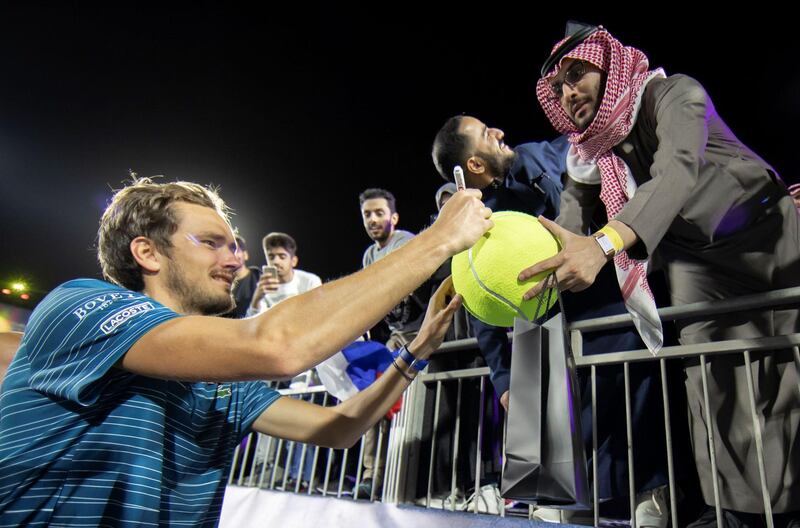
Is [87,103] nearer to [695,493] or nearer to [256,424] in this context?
[256,424]

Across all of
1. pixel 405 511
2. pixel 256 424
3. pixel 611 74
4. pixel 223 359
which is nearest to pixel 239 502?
pixel 405 511

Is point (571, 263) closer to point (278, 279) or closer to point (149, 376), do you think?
point (149, 376)

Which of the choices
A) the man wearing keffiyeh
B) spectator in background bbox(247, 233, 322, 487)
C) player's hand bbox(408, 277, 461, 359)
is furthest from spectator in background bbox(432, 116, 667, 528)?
spectator in background bbox(247, 233, 322, 487)

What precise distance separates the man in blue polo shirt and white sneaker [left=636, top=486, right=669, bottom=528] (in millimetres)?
1677

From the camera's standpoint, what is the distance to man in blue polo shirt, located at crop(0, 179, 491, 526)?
→ 140 centimetres

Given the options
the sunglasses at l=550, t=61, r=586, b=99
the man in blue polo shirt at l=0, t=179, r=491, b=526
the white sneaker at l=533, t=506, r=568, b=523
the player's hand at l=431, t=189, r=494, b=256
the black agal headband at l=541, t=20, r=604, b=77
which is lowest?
the white sneaker at l=533, t=506, r=568, b=523

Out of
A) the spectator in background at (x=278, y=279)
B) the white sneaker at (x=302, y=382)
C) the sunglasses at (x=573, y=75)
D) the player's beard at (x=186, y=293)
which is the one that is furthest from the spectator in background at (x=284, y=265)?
the sunglasses at (x=573, y=75)

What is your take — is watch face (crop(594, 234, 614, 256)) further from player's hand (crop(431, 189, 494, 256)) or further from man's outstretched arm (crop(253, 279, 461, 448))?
man's outstretched arm (crop(253, 279, 461, 448))

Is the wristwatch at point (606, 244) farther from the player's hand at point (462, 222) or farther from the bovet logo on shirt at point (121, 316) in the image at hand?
the bovet logo on shirt at point (121, 316)

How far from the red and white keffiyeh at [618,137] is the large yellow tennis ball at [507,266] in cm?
68

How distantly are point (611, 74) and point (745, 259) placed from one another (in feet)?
3.30

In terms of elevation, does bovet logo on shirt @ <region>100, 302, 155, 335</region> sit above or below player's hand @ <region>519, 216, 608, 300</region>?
below

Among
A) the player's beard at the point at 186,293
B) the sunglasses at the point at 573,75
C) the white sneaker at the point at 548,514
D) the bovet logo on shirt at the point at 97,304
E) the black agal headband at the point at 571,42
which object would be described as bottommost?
the white sneaker at the point at 548,514

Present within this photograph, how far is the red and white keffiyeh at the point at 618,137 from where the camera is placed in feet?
7.41
